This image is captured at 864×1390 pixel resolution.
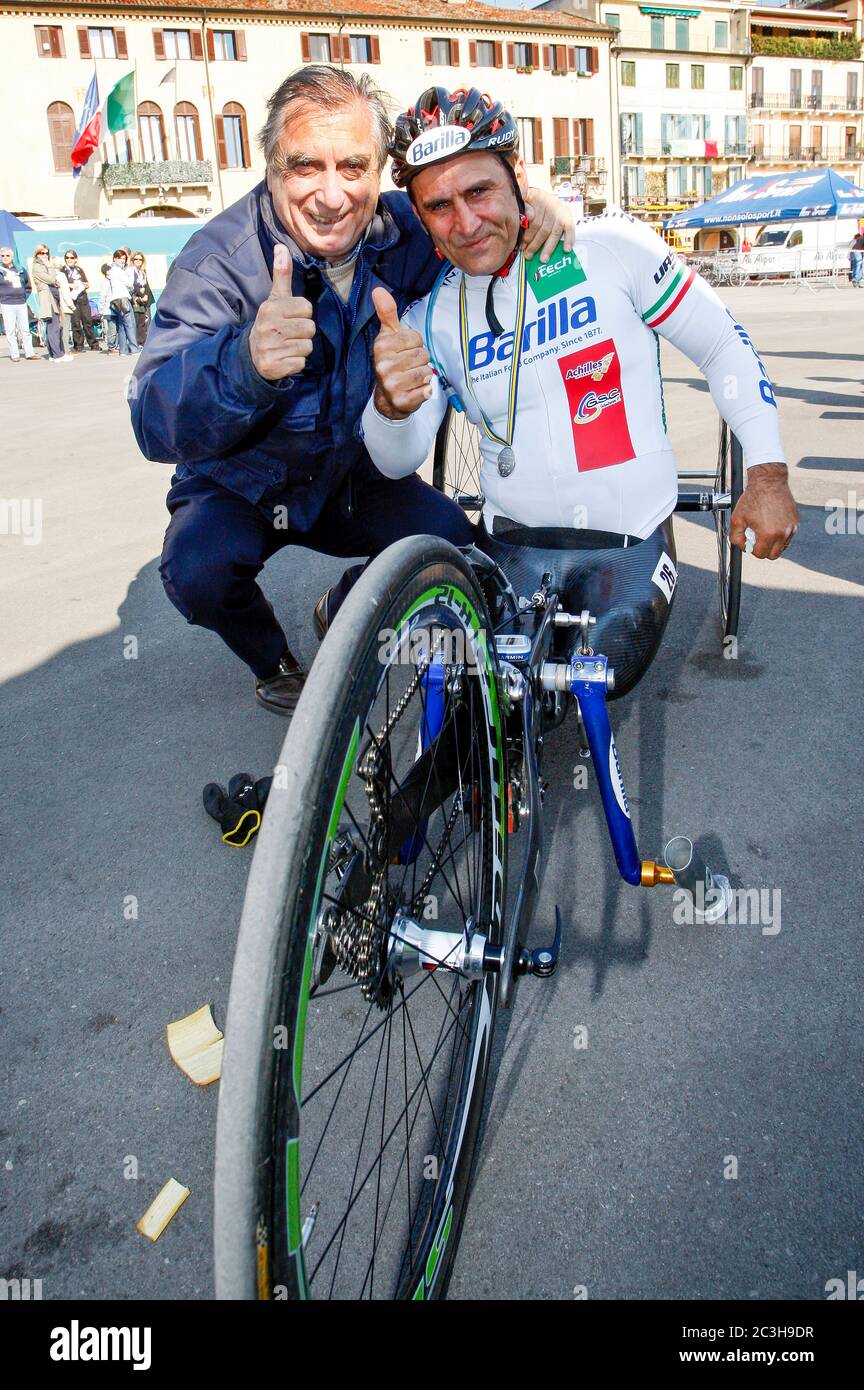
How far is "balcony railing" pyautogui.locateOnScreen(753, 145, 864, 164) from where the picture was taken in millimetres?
61281

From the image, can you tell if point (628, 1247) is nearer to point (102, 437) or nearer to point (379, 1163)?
point (379, 1163)

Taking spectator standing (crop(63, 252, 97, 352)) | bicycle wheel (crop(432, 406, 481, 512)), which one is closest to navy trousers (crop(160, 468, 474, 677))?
bicycle wheel (crop(432, 406, 481, 512))

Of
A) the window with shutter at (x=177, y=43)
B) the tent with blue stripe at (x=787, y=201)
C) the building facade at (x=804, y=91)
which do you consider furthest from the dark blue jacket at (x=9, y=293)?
the building facade at (x=804, y=91)

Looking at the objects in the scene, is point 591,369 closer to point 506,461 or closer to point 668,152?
point 506,461

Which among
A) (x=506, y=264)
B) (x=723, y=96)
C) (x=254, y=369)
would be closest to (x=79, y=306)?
(x=506, y=264)

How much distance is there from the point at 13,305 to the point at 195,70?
3116 centimetres

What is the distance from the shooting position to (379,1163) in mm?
1757

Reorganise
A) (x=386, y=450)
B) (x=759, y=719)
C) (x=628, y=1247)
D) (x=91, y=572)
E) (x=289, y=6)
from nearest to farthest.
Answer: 1. (x=628, y=1247)
2. (x=386, y=450)
3. (x=759, y=719)
4. (x=91, y=572)
5. (x=289, y=6)

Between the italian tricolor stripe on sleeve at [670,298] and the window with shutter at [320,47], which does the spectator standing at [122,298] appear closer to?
the italian tricolor stripe on sleeve at [670,298]

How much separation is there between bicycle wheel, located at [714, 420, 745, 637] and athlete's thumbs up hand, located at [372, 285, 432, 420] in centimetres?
155

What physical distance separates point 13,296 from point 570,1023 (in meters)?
20.4

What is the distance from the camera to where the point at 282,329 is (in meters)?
2.11
